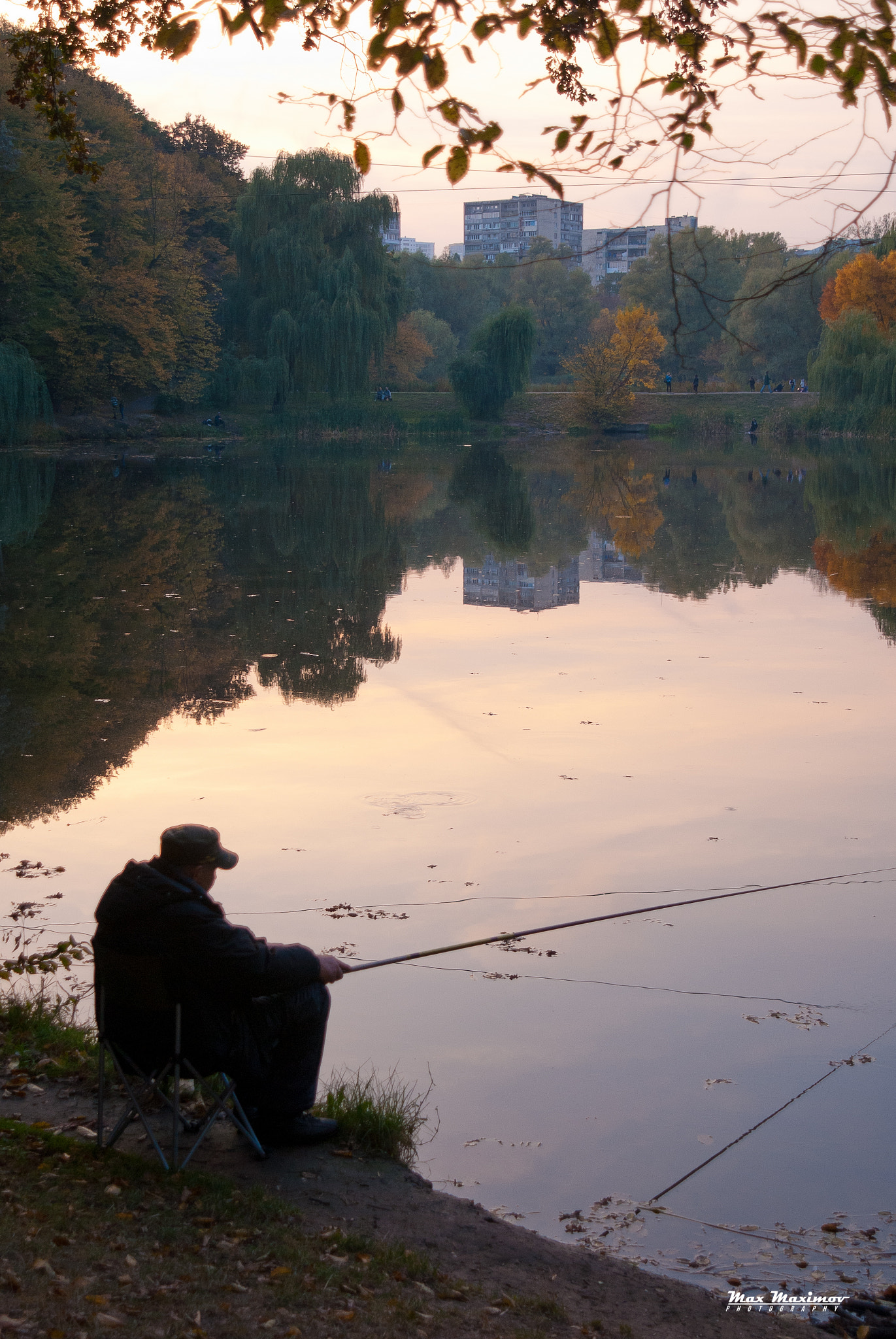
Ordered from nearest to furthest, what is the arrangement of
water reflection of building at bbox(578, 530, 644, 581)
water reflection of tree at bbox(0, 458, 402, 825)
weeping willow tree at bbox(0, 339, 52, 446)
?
water reflection of tree at bbox(0, 458, 402, 825) → water reflection of building at bbox(578, 530, 644, 581) → weeping willow tree at bbox(0, 339, 52, 446)

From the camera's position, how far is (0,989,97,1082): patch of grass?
435 centimetres

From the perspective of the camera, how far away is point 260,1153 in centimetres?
384

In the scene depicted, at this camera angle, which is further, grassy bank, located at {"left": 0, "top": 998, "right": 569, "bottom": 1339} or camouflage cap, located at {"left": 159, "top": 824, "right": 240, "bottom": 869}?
camouflage cap, located at {"left": 159, "top": 824, "right": 240, "bottom": 869}

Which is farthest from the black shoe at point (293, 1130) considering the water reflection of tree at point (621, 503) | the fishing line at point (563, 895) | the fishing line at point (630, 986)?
the water reflection of tree at point (621, 503)

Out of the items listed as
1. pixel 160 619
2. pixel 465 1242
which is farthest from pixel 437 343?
pixel 465 1242

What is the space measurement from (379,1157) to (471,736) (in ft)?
16.1

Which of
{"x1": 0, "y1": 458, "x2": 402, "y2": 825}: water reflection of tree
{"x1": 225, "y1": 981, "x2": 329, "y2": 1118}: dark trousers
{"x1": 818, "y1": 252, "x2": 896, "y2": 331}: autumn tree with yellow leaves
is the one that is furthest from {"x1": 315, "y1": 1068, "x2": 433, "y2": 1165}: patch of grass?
{"x1": 818, "y1": 252, "x2": 896, "y2": 331}: autumn tree with yellow leaves

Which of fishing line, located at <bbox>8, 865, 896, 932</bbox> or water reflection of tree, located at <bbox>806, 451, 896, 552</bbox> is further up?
water reflection of tree, located at <bbox>806, 451, 896, 552</bbox>

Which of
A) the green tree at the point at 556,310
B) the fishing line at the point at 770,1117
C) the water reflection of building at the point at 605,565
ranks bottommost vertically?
the fishing line at the point at 770,1117

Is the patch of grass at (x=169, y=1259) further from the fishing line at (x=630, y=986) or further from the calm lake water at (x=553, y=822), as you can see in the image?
the fishing line at (x=630, y=986)

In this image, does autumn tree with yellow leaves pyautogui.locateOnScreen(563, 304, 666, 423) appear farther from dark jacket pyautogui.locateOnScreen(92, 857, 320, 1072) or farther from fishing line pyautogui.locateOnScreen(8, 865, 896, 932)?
dark jacket pyautogui.locateOnScreen(92, 857, 320, 1072)

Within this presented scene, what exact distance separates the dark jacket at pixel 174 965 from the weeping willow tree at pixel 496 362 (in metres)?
49.4

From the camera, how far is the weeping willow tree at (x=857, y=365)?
45.2 m

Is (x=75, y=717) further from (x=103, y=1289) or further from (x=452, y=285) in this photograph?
(x=452, y=285)
